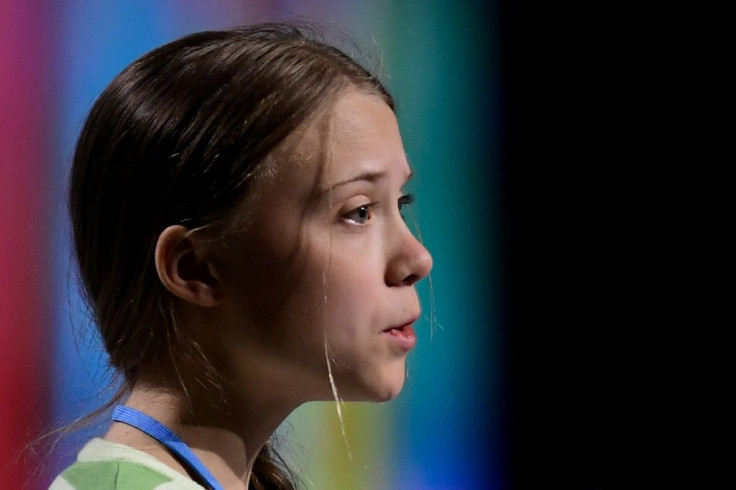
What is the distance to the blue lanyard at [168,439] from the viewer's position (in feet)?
A: 3.04

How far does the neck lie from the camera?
3.06 feet

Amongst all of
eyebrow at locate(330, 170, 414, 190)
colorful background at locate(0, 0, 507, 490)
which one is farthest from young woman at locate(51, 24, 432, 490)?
colorful background at locate(0, 0, 507, 490)

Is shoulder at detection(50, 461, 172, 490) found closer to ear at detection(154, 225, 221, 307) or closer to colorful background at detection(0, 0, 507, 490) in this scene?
ear at detection(154, 225, 221, 307)

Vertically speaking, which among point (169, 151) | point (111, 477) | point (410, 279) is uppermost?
point (169, 151)

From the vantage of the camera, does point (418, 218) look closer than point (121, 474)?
No

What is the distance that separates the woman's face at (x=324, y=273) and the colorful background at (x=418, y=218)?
14.1 inches

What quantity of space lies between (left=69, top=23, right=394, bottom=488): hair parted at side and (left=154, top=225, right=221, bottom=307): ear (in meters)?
0.02

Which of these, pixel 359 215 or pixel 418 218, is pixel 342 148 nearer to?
pixel 359 215

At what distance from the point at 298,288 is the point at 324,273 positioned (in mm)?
26

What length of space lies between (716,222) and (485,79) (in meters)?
0.37

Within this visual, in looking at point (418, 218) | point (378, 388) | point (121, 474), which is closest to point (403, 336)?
point (378, 388)

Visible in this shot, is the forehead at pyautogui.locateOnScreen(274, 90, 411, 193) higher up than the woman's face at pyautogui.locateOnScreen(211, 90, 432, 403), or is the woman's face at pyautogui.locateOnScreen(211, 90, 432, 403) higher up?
the forehead at pyautogui.locateOnScreen(274, 90, 411, 193)

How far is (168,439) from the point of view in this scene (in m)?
0.93

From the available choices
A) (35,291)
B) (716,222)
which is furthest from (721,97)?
(35,291)
